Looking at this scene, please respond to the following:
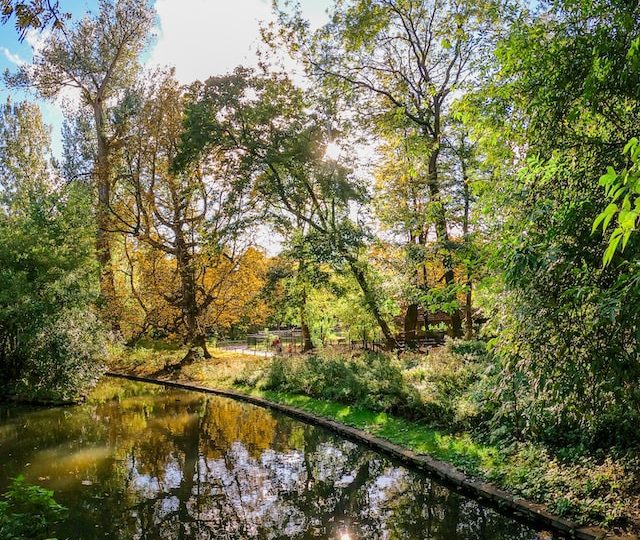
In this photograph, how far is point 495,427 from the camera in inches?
345

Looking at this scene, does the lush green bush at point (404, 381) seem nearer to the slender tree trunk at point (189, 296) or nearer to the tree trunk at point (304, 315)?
the tree trunk at point (304, 315)

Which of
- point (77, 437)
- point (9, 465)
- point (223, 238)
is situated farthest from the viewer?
point (223, 238)

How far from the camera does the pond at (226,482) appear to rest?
645cm

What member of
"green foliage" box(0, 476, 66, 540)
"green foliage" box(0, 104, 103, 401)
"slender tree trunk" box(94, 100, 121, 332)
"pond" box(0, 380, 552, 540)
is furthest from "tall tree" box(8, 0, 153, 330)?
"green foliage" box(0, 476, 66, 540)

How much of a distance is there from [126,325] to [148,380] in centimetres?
534

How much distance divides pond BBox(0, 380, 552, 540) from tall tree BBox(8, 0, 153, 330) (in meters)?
12.8

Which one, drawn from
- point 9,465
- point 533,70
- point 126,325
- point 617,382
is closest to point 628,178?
point 617,382

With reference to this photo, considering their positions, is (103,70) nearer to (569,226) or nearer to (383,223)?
(383,223)

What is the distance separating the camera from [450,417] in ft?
33.1

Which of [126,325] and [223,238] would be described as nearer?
[223,238]

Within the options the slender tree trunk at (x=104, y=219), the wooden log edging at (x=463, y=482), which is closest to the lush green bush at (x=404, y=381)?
the wooden log edging at (x=463, y=482)

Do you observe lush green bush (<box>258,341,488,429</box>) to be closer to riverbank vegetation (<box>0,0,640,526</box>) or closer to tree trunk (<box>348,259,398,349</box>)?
riverbank vegetation (<box>0,0,640,526</box>)

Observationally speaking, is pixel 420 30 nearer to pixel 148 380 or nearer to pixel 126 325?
pixel 148 380

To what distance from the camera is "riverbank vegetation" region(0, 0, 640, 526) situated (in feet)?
15.8
